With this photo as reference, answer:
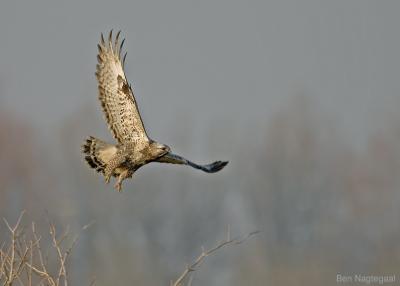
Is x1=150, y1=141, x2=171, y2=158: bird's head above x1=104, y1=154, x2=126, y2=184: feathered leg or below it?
above

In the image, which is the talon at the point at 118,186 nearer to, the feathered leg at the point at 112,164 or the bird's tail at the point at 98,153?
the feathered leg at the point at 112,164

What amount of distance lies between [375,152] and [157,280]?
51.8ft

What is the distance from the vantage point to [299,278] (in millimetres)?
33656

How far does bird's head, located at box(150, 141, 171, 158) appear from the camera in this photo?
11.7 m

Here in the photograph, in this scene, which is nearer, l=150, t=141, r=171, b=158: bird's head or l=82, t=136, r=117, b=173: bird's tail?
→ l=150, t=141, r=171, b=158: bird's head

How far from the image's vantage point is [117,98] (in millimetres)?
11891

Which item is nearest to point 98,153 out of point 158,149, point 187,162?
point 158,149

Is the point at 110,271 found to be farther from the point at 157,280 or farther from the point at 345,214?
the point at 345,214

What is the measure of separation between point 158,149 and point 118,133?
1.56ft

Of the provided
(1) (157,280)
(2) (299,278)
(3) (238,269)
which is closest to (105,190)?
(3) (238,269)

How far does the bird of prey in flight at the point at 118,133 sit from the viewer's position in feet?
38.7

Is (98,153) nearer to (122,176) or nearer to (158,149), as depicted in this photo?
(122,176)

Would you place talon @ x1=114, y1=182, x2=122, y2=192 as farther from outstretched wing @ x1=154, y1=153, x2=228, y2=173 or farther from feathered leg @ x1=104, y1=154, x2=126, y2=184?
outstretched wing @ x1=154, y1=153, x2=228, y2=173

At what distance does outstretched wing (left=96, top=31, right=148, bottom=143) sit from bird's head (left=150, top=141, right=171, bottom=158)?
12cm
